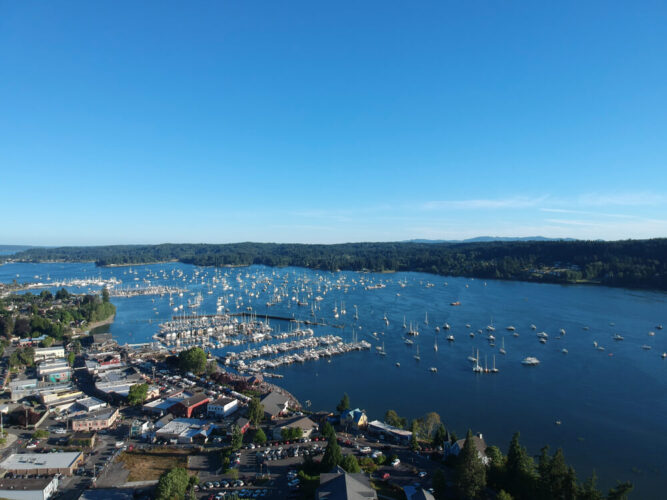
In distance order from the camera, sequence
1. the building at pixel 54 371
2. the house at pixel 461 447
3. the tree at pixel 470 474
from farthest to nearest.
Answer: the building at pixel 54 371 → the house at pixel 461 447 → the tree at pixel 470 474

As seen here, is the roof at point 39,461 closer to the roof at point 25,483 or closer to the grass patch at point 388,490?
the roof at point 25,483

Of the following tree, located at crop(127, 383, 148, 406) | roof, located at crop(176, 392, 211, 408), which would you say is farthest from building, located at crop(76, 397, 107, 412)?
roof, located at crop(176, 392, 211, 408)

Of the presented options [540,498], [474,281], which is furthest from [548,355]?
[474,281]

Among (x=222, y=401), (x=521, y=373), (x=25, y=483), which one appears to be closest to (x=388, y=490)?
(x=222, y=401)

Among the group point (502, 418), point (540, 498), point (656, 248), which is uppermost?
point (656, 248)

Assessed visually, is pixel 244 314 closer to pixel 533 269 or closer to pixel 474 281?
pixel 474 281

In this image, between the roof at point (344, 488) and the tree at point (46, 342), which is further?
the tree at point (46, 342)

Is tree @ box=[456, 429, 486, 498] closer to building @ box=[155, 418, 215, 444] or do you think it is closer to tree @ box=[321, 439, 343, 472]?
tree @ box=[321, 439, 343, 472]

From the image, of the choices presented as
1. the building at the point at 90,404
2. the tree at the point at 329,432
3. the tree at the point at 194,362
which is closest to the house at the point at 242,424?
the tree at the point at 329,432
